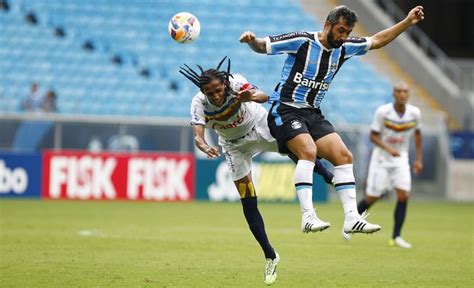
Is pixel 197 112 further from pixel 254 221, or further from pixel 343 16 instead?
pixel 343 16

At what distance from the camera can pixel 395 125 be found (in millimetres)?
15469

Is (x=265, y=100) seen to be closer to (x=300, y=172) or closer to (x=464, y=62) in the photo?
(x=300, y=172)

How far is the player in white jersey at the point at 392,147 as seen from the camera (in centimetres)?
1521

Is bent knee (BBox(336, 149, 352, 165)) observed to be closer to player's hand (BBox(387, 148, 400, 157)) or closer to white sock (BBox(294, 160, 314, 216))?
white sock (BBox(294, 160, 314, 216))

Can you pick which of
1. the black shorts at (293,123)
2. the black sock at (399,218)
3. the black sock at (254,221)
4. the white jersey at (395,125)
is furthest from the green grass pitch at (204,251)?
the black shorts at (293,123)

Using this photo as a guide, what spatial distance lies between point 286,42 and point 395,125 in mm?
5879

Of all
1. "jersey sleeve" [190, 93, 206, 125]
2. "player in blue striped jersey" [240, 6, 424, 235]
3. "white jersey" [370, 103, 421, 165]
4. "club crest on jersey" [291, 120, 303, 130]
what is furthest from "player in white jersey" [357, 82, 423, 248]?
"jersey sleeve" [190, 93, 206, 125]

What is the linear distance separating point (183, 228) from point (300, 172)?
771 centimetres

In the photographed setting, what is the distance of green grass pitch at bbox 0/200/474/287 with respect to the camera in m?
10.2

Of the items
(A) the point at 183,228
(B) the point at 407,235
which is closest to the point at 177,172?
(A) the point at 183,228

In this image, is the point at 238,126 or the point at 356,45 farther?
the point at 238,126

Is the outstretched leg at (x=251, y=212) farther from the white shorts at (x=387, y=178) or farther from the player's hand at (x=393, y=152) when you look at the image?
the white shorts at (x=387, y=178)

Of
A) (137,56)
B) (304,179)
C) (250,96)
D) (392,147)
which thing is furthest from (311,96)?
(137,56)

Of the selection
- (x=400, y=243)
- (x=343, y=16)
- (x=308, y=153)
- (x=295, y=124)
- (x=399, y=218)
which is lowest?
(x=400, y=243)
